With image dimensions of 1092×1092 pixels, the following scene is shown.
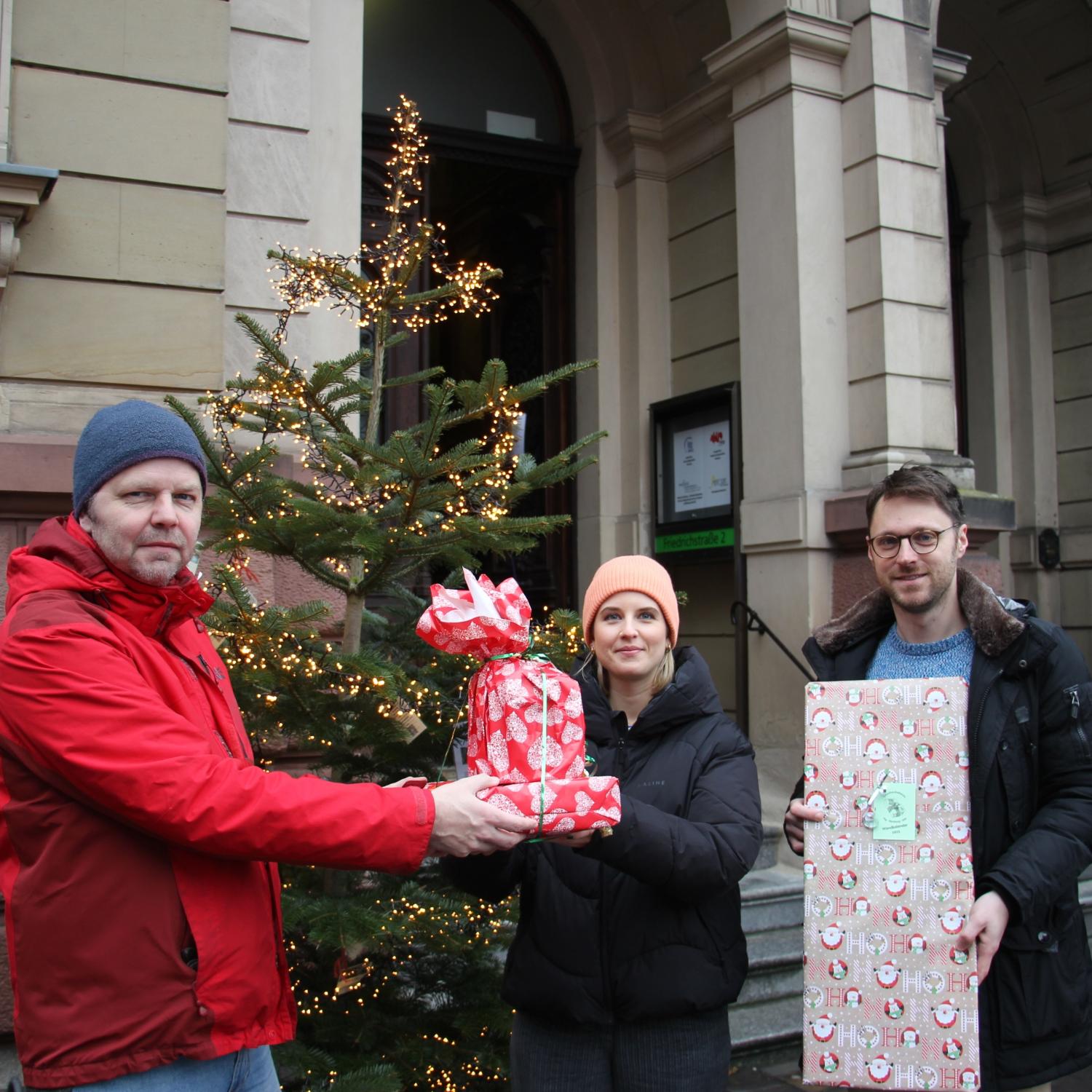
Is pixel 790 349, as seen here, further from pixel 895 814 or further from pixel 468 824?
pixel 468 824

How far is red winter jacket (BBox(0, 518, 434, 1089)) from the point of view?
1.72m

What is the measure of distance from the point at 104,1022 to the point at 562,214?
7080mm

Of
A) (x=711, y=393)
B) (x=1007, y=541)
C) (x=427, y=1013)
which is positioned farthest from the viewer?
(x=1007, y=541)

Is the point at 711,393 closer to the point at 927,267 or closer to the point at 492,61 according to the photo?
the point at 927,267

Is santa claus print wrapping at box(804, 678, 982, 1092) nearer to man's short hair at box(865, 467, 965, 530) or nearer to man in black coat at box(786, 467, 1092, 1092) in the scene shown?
man in black coat at box(786, 467, 1092, 1092)

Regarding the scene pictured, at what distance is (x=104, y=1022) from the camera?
5.65 feet

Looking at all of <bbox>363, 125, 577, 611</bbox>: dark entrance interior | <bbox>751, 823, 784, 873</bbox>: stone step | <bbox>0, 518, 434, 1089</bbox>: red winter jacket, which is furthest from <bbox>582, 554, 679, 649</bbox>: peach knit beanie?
<bbox>363, 125, 577, 611</bbox>: dark entrance interior

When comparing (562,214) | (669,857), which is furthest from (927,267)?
(669,857)

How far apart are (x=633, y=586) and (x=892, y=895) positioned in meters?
0.83

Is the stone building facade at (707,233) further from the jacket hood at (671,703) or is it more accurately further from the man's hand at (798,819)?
the man's hand at (798,819)

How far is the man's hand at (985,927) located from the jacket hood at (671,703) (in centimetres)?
65

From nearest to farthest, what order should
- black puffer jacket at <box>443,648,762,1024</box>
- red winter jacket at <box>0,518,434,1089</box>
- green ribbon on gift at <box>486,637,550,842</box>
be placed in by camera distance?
red winter jacket at <box>0,518,434,1089</box> → green ribbon on gift at <box>486,637,550,842</box> → black puffer jacket at <box>443,648,762,1024</box>

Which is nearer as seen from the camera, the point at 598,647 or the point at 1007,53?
the point at 598,647

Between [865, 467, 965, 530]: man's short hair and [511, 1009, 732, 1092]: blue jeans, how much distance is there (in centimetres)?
120
